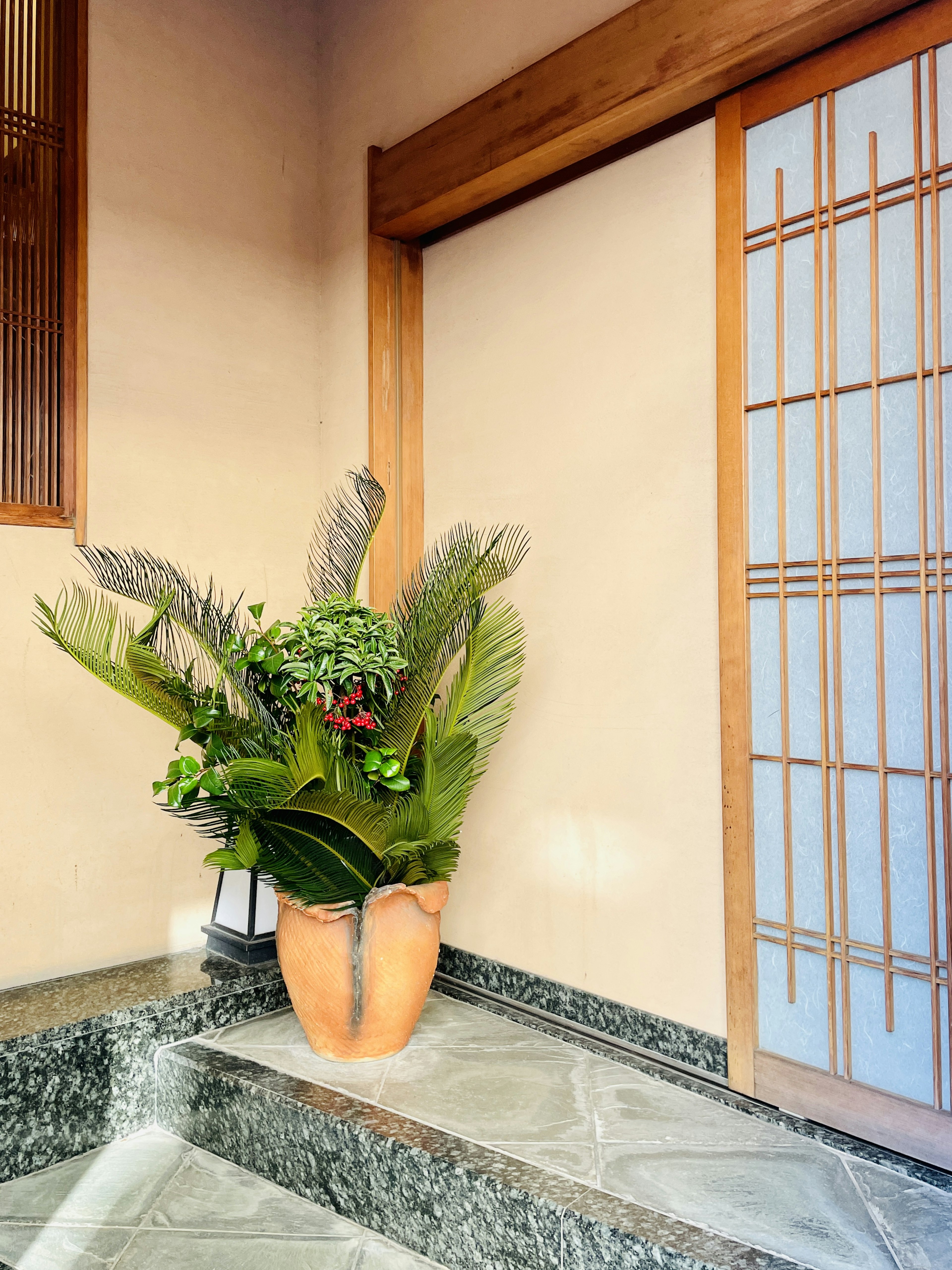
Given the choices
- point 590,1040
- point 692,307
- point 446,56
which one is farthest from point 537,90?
point 590,1040

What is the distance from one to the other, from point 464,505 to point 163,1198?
181cm

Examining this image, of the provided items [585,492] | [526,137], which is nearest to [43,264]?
[526,137]

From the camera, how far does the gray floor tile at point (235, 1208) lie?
6.07 feet

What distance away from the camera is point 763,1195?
5.29ft

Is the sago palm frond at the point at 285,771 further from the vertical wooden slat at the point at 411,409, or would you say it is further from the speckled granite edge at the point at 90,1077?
the vertical wooden slat at the point at 411,409

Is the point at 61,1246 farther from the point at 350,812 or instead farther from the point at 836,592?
the point at 836,592

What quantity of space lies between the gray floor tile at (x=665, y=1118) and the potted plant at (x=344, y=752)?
48 centimetres

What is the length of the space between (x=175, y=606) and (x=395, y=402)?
984 millimetres

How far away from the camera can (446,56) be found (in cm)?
259

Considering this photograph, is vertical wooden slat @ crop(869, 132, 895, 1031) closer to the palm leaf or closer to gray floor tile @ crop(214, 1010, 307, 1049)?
the palm leaf

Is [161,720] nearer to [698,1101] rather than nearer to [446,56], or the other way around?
[698,1101]

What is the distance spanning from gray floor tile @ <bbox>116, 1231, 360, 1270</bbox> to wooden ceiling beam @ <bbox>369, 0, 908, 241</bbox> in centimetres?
242

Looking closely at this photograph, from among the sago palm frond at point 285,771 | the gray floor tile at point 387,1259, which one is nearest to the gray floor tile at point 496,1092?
the gray floor tile at point 387,1259

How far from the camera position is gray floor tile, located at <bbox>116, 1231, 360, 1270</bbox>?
5.67 ft
